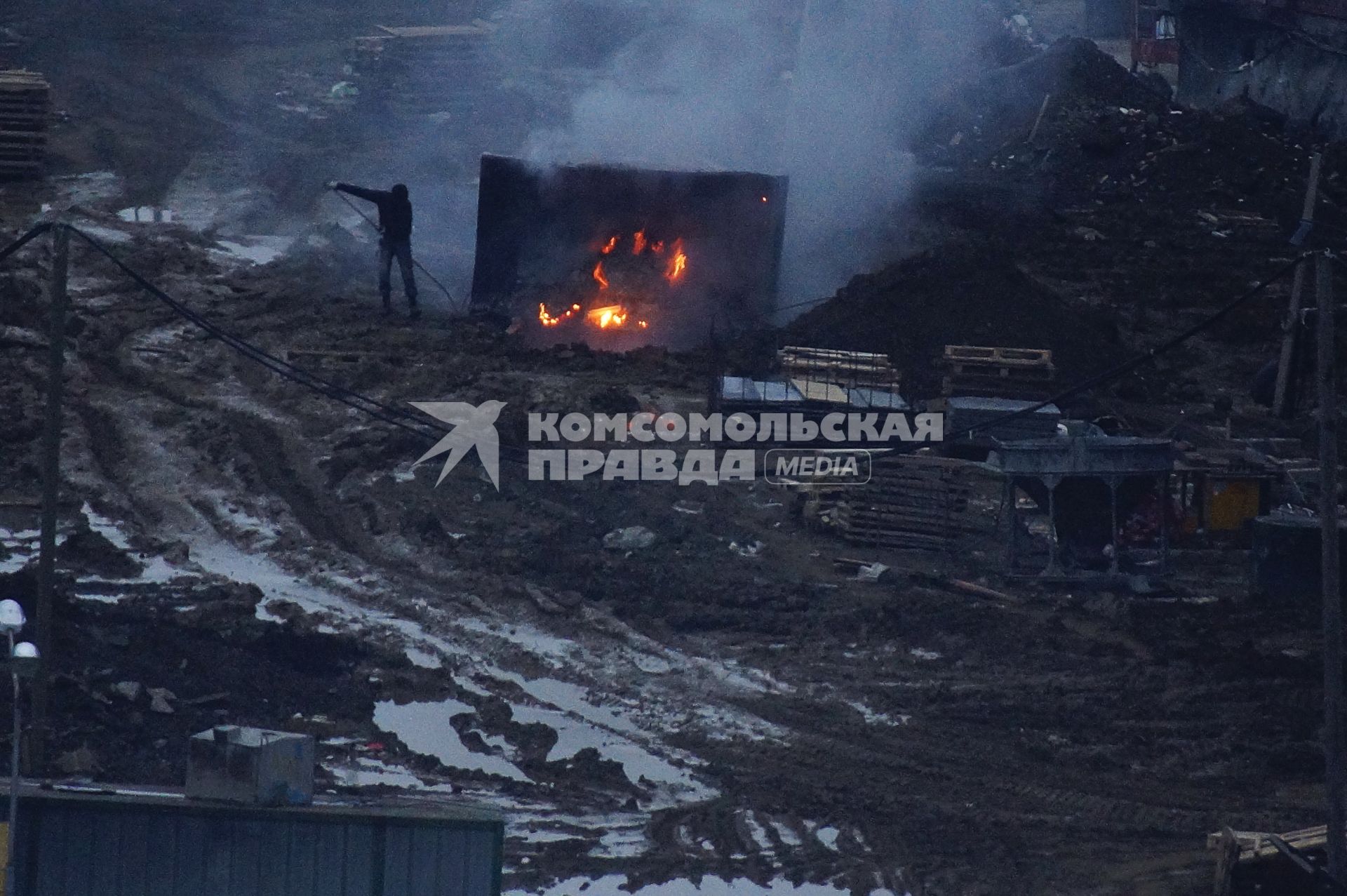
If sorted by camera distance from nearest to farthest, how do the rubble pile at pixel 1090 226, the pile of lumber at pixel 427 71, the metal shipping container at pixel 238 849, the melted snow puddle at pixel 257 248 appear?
1. the metal shipping container at pixel 238 849
2. the rubble pile at pixel 1090 226
3. the melted snow puddle at pixel 257 248
4. the pile of lumber at pixel 427 71

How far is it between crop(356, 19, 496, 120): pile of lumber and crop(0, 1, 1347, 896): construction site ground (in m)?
9.59

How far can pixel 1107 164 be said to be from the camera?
95.0 ft

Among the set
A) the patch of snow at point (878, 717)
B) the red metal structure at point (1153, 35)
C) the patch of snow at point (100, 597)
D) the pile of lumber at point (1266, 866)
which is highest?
the red metal structure at point (1153, 35)

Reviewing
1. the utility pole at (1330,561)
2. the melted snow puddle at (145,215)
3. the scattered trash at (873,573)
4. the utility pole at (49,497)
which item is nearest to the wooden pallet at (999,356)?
the scattered trash at (873,573)

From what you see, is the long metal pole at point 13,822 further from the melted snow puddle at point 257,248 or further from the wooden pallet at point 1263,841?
the melted snow puddle at point 257,248

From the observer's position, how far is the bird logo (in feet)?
54.3

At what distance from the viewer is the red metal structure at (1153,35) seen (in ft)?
137

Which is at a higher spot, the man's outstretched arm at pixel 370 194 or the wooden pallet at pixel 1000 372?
the man's outstretched arm at pixel 370 194

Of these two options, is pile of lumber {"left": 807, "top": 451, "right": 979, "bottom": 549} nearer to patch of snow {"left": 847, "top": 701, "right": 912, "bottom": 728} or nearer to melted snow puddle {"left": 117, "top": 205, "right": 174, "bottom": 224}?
patch of snow {"left": 847, "top": 701, "right": 912, "bottom": 728}

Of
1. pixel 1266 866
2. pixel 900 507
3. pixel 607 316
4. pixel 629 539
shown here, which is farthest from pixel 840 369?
pixel 1266 866

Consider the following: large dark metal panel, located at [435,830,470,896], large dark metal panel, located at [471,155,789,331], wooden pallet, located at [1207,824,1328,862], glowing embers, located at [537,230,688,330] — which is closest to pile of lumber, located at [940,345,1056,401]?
large dark metal panel, located at [471,155,789,331]

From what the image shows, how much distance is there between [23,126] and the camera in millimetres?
25531

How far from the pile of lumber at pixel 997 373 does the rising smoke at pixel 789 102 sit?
3632 millimetres

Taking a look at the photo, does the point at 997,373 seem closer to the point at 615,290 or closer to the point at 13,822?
the point at 615,290
